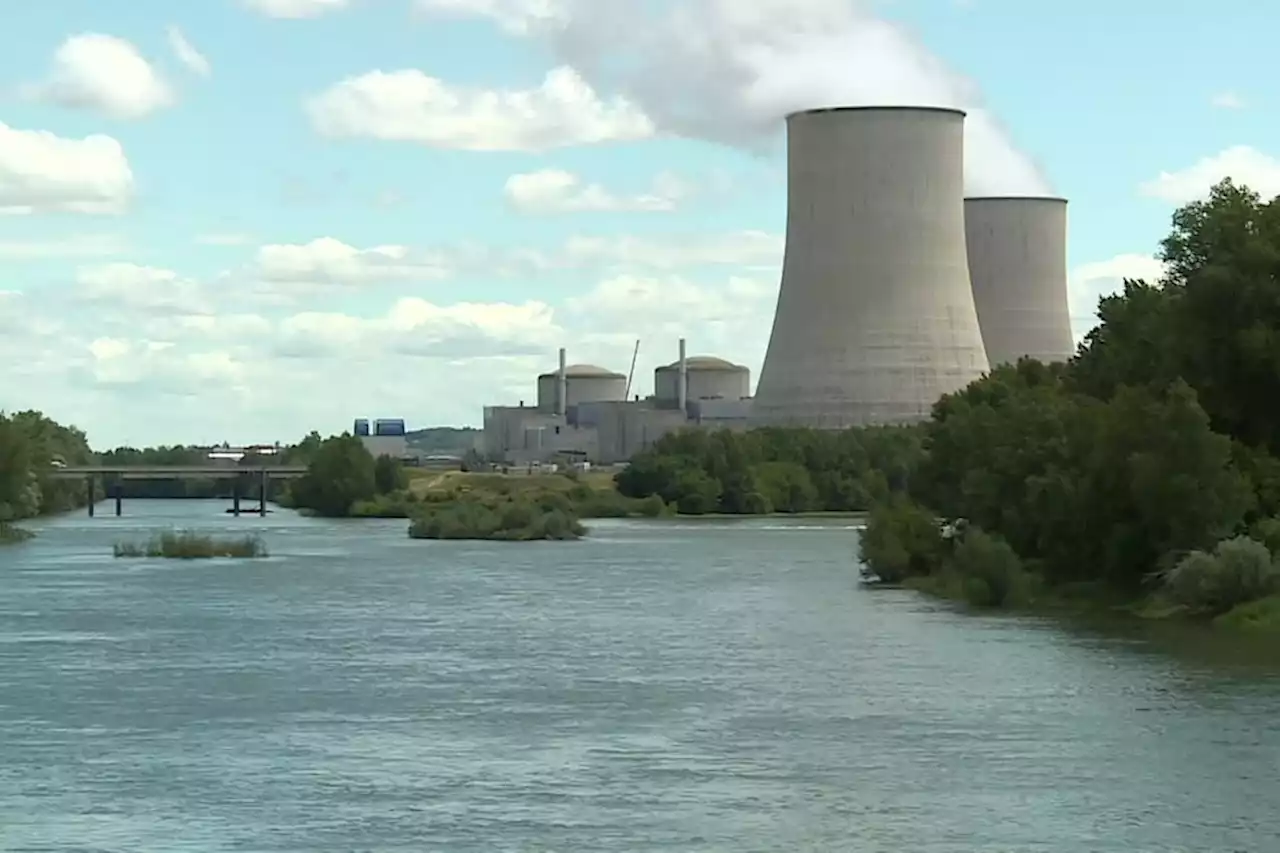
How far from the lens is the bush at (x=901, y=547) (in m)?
33.7

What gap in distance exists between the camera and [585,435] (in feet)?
315

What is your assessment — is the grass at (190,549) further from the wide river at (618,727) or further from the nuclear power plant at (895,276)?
the nuclear power plant at (895,276)

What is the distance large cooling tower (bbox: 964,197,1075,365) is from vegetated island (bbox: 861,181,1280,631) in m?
28.9

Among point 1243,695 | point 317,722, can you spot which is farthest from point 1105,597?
point 317,722

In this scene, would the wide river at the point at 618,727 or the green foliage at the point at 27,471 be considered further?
the green foliage at the point at 27,471

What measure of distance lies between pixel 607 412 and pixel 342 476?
89.5 ft

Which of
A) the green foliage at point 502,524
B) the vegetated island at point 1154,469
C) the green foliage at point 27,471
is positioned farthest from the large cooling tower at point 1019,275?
the vegetated island at point 1154,469

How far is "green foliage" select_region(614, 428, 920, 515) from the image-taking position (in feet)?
212

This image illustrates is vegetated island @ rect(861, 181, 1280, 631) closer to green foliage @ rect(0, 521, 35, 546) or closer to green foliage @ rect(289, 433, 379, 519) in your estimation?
green foliage @ rect(0, 521, 35, 546)

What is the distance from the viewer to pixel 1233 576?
25188mm

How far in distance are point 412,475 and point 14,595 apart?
49.2 metres

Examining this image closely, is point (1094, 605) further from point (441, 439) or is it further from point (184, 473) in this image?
point (441, 439)

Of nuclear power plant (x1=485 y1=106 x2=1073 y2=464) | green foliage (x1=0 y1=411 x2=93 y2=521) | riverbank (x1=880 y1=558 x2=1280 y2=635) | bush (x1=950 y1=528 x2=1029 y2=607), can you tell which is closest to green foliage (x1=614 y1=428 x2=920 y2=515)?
nuclear power plant (x1=485 y1=106 x2=1073 y2=464)

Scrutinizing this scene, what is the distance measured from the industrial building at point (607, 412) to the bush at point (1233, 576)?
61426 mm
